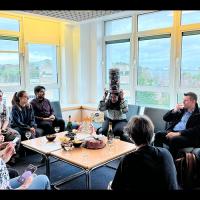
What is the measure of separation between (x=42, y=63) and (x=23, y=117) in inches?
65.5

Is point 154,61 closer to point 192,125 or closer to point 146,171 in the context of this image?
point 192,125

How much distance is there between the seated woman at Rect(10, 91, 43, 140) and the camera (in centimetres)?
382

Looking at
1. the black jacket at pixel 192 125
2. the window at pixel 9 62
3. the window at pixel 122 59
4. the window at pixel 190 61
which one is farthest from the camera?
the window at pixel 122 59

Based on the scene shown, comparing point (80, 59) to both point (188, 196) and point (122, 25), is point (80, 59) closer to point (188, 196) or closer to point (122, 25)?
point (122, 25)

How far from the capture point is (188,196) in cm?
69

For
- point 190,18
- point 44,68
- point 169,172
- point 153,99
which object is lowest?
point 169,172

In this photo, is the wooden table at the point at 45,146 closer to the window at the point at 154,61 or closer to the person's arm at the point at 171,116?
the person's arm at the point at 171,116

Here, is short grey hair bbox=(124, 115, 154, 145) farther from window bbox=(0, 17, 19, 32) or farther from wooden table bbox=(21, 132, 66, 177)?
window bbox=(0, 17, 19, 32)

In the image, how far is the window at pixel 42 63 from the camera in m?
5.02

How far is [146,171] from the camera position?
1.44m

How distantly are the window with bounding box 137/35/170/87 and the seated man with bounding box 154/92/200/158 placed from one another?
1.05 meters

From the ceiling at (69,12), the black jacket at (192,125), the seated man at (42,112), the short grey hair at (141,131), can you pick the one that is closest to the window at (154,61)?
the black jacket at (192,125)

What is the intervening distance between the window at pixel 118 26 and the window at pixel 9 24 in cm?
→ 194

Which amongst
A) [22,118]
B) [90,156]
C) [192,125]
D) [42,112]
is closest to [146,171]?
[90,156]
